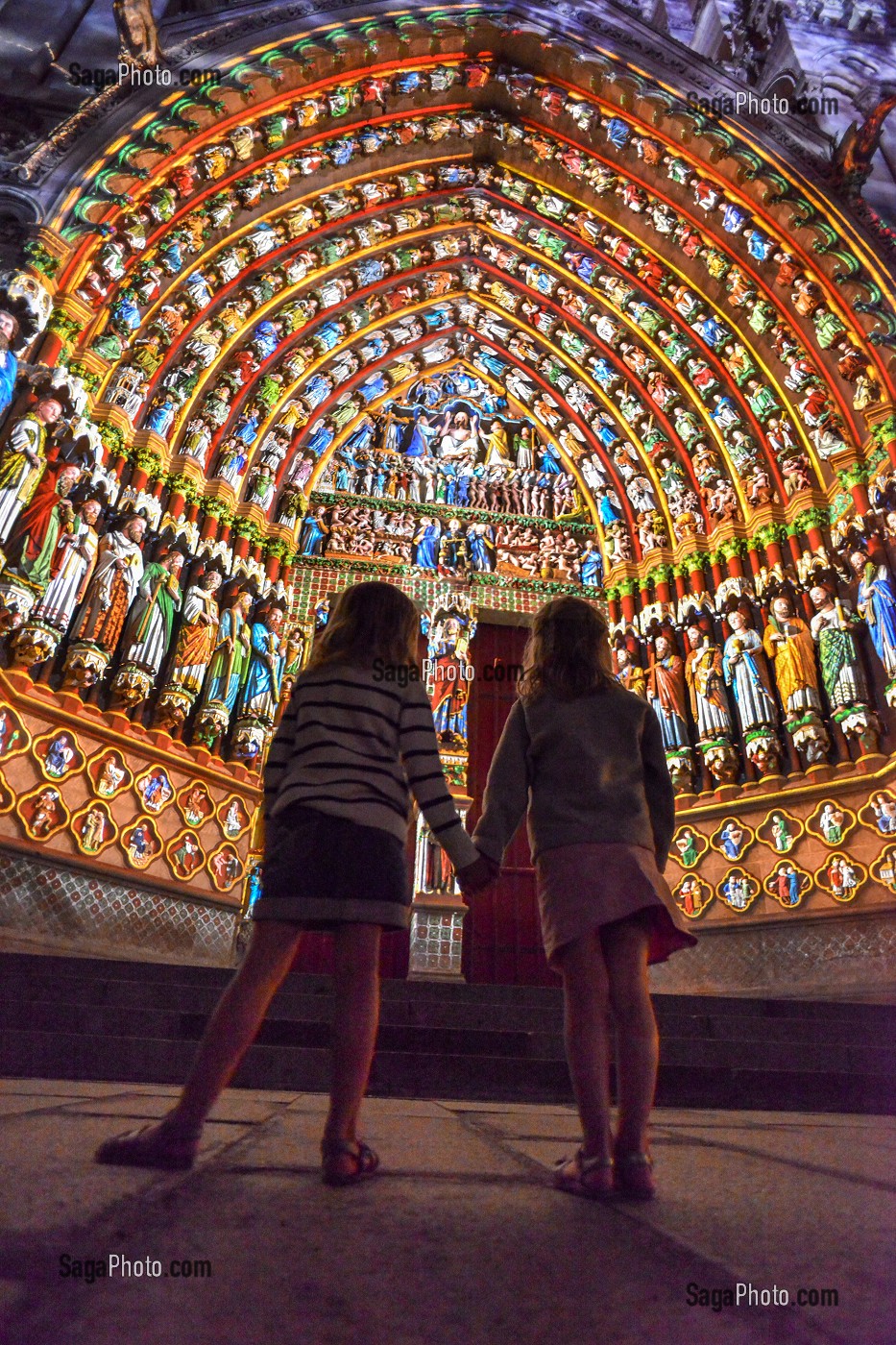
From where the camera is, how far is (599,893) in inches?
66.6

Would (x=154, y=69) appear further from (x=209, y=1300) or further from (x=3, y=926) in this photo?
(x=209, y=1300)

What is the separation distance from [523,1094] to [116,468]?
6369 mm

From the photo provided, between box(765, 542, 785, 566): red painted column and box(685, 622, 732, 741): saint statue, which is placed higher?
box(765, 542, 785, 566): red painted column

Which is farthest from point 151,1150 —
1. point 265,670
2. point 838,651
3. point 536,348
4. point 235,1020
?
point 536,348

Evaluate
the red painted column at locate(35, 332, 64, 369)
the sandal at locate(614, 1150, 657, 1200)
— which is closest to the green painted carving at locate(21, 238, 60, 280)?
the red painted column at locate(35, 332, 64, 369)

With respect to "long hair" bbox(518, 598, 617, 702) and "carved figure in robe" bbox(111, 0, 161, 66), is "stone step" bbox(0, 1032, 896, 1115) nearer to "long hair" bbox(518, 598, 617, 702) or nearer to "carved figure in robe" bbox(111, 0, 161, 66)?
"long hair" bbox(518, 598, 617, 702)

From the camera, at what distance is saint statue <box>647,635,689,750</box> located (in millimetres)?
7766

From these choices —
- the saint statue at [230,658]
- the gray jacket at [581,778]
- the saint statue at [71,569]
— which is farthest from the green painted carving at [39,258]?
the gray jacket at [581,778]

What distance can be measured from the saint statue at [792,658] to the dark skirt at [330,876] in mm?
6175

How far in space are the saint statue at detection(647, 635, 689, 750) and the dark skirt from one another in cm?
634

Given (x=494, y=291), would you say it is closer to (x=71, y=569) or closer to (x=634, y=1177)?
(x=71, y=569)

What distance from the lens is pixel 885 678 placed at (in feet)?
21.9

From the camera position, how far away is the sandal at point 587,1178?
4.54 ft

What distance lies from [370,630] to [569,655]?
51cm
